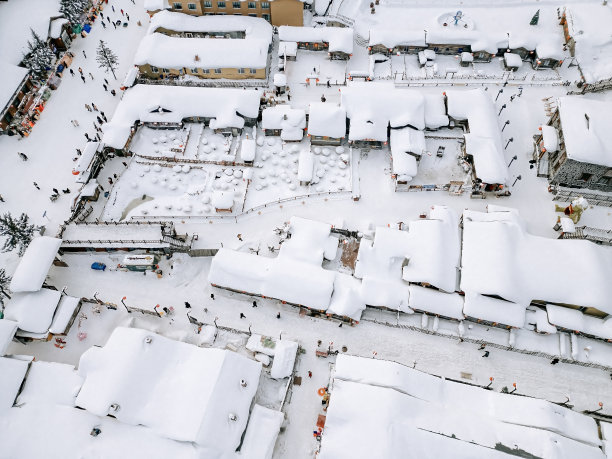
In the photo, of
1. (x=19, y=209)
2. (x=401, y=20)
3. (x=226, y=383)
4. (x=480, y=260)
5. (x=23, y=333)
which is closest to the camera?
(x=226, y=383)

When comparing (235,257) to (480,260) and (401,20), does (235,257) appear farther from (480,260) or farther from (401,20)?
(401,20)

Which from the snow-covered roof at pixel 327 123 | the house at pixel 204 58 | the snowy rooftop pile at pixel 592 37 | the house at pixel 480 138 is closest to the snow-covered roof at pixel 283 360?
the snow-covered roof at pixel 327 123

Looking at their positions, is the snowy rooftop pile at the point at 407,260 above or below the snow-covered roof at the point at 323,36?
below

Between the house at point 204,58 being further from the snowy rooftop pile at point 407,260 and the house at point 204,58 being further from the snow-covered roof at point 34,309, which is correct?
the snow-covered roof at point 34,309

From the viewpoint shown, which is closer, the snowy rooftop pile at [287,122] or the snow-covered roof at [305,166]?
the snow-covered roof at [305,166]

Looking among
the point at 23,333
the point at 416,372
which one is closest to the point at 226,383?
the point at 416,372

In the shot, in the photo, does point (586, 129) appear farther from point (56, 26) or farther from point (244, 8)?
point (56, 26)
